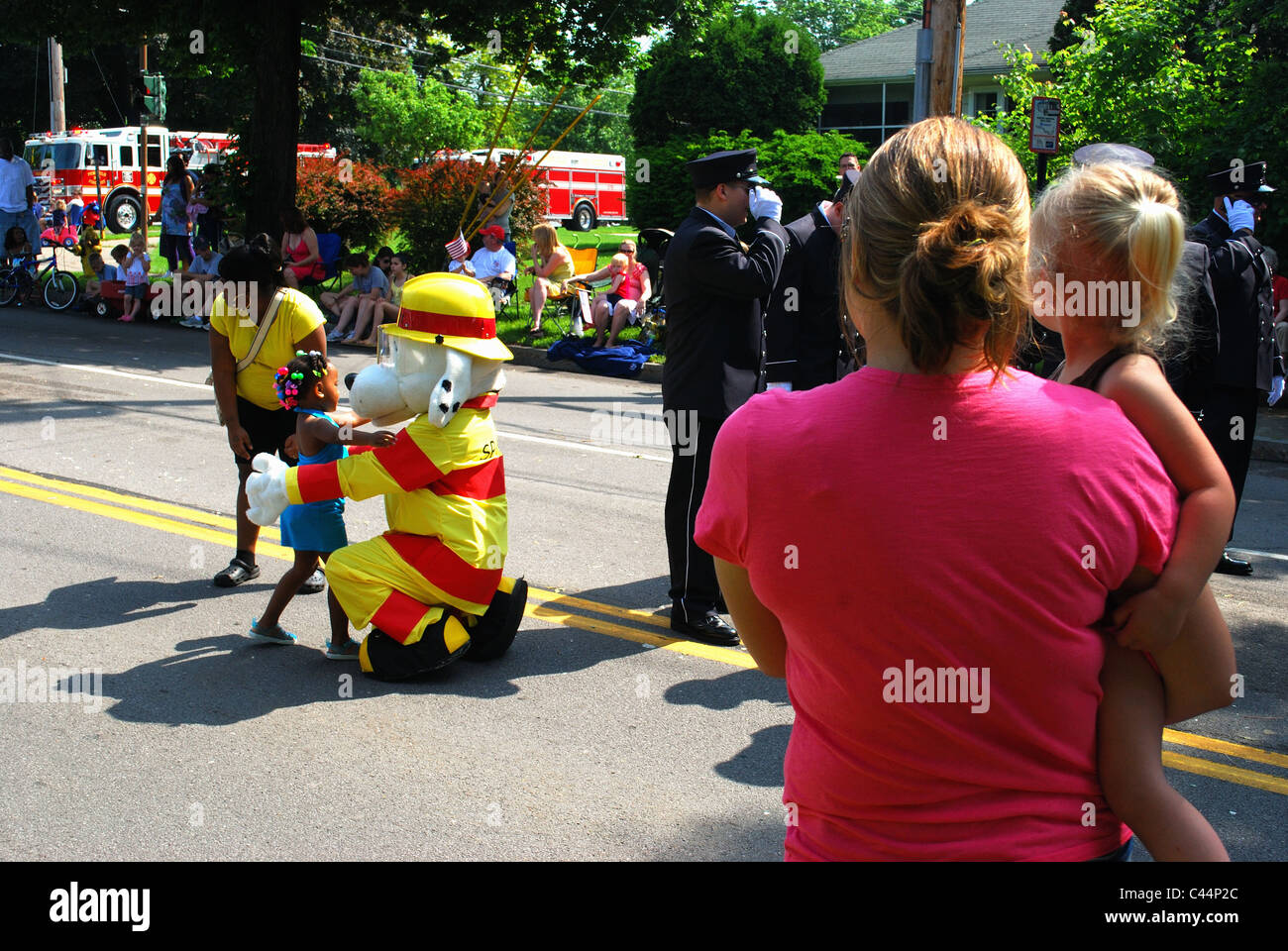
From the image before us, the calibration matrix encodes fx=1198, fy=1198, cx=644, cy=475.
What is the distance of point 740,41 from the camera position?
28.5 metres

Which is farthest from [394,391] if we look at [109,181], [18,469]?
[109,181]

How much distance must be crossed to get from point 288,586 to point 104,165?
3369 centimetres

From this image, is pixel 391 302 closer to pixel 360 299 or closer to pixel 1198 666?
pixel 360 299

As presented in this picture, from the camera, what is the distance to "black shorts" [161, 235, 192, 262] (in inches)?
867

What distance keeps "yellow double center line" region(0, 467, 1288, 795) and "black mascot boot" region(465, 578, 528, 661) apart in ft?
1.89

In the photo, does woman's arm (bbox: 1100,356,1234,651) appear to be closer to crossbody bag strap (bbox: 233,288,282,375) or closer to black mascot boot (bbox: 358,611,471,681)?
black mascot boot (bbox: 358,611,471,681)

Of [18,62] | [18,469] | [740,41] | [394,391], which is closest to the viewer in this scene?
[394,391]

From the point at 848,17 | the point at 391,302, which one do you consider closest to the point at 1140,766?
the point at 391,302

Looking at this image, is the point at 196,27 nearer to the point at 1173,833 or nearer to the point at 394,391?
the point at 394,391

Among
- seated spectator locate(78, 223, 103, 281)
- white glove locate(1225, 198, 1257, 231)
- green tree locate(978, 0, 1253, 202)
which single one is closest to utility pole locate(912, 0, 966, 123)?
green tree locate(978, 0, 1253, 202)

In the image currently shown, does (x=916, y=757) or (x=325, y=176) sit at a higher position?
(x=325, y=176)

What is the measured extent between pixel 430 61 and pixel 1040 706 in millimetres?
20916

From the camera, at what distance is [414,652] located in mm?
5043

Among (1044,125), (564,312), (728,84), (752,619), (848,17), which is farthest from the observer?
(848,17)
